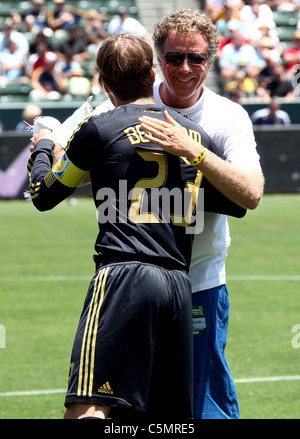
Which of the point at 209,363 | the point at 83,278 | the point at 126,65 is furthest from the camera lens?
the point at 83,278

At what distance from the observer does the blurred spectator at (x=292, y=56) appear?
925 inches

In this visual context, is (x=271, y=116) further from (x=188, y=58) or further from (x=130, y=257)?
(x=130, y=257)

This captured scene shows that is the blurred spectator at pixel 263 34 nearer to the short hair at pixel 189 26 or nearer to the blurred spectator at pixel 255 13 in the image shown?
the blurred spectator at pixel 255 13

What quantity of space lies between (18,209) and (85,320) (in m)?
14.4

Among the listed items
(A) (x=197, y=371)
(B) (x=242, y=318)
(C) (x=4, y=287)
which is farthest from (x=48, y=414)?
(C) (x=4, y=287)

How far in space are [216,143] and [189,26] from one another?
0.57 metres

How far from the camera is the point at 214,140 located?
13.5 feet

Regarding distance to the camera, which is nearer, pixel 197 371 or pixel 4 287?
pixel 197 371

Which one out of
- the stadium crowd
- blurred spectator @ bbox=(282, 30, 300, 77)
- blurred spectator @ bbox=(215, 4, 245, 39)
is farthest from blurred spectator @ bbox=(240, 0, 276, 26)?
blurred spectator @ bbox=(282, 30, 300, 77)

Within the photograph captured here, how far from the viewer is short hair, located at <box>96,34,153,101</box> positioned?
3594mm

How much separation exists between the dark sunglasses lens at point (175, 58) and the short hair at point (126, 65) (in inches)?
16.7

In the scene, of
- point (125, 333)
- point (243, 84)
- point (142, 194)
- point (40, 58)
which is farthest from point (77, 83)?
point (125, 333)

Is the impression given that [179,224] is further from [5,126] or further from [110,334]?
[5,126]

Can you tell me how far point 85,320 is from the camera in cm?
358
